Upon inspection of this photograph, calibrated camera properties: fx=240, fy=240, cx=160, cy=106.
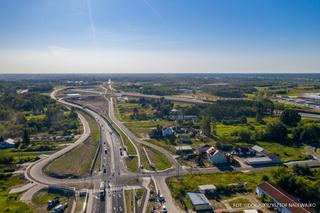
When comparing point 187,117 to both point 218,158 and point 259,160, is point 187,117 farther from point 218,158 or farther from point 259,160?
point 259,160

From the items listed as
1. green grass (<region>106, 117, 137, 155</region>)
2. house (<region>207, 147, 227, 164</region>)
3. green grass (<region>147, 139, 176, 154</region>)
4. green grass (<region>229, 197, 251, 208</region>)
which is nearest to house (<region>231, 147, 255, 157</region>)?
house (<region>207, 147, 227, 164</region>)

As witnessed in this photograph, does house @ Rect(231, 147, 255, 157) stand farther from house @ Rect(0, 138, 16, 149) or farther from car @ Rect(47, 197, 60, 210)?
house @ Rect(0, 138, 16, 149)

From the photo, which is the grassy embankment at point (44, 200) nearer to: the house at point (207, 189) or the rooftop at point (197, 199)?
the rooftop at point (197, 199)

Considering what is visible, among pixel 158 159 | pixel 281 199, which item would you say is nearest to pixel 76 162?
pixel 158 159

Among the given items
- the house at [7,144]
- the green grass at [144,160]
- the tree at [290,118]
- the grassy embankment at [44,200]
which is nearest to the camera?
the grassy embankment at [44,200]

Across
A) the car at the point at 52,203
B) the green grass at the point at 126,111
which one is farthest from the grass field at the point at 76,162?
the green grass at the point at 126,111

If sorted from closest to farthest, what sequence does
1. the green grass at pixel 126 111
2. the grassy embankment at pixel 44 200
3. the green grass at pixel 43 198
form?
the grassy embankment at pixel 44 200 → the green grass at pixel 43 198 → the green grass at pixel 126 111
